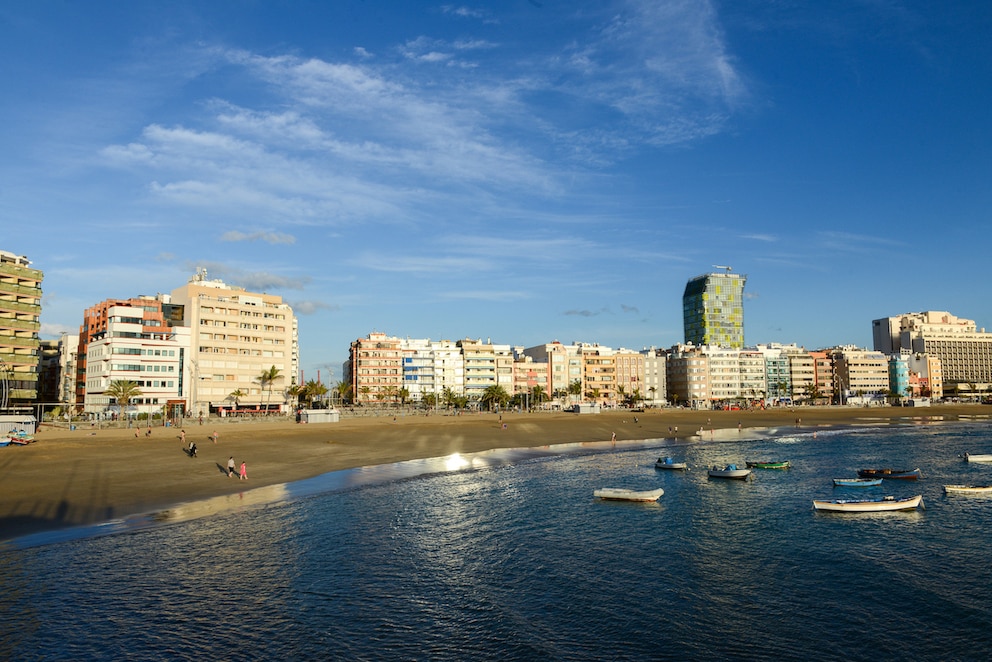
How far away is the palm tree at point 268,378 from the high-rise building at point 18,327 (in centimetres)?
3929

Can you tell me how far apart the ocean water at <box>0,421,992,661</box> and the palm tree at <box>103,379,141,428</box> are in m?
71.4

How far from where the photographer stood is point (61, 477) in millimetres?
49812

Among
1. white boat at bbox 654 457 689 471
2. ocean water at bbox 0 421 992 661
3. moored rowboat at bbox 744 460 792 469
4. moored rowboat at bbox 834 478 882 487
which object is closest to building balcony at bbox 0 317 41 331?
ocean water at bbox 0 421 992 661

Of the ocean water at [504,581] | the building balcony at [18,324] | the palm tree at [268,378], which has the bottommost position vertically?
the ocean water at [504,581]

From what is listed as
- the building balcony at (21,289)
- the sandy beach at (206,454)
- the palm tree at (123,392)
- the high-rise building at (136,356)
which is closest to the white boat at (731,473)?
the sandy beach at (206,454)

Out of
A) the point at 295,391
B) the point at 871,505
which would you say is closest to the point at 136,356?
the point at 295,391

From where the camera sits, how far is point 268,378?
128 metres

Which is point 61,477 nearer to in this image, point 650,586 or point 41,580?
point 41,580

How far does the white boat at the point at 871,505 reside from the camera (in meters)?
44.8

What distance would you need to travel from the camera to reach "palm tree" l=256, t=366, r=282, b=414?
12825 cm

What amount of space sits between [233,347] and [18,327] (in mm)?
38618

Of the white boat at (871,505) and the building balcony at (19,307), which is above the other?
the building balcony at (19,307)

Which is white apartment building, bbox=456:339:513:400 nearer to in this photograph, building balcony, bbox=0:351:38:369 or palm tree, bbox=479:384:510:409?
palm tree, bbox=479:384:510:409

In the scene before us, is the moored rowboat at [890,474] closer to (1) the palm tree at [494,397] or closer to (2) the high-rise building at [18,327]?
(2) the high-rise building at [18,327]
